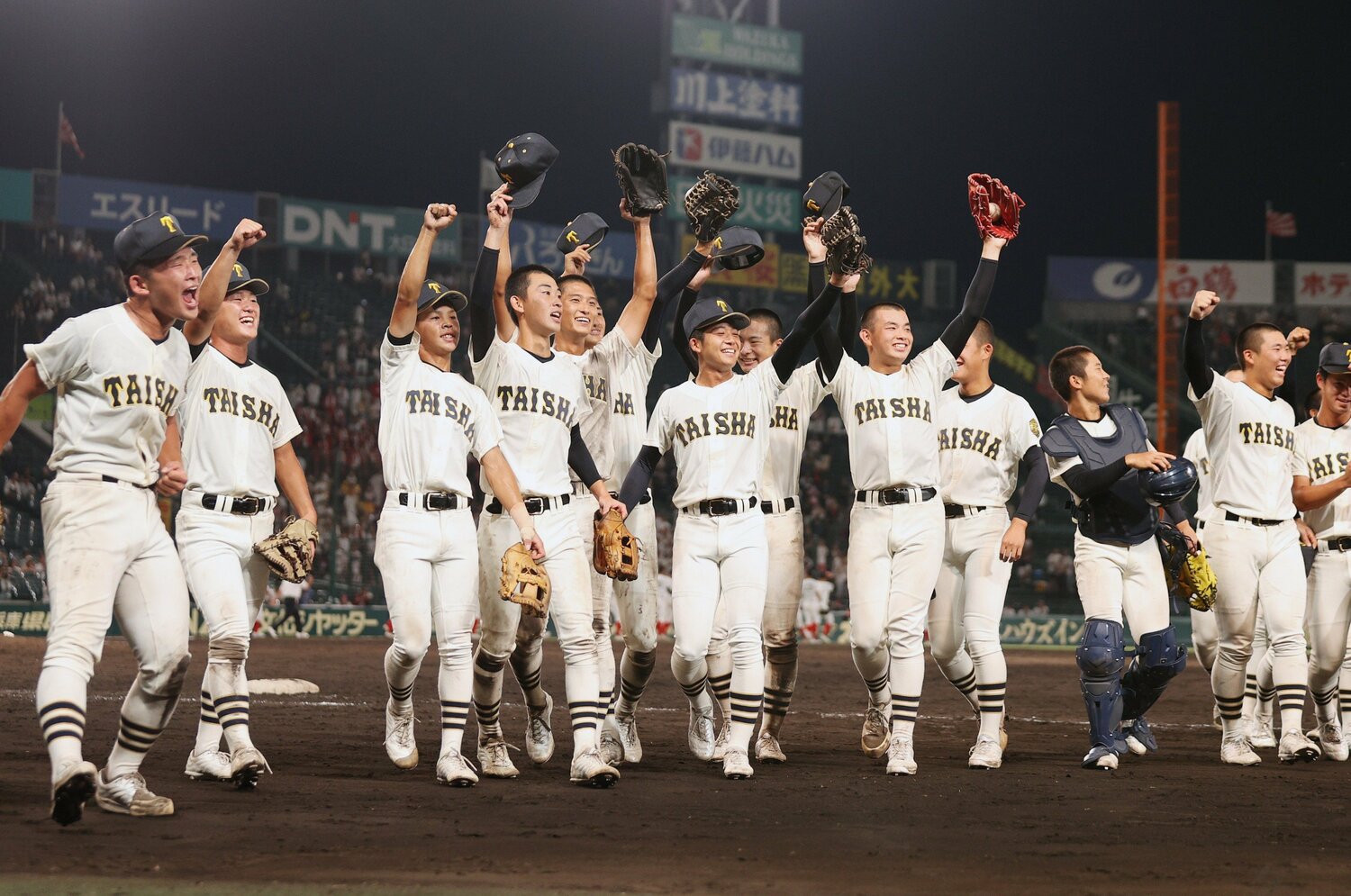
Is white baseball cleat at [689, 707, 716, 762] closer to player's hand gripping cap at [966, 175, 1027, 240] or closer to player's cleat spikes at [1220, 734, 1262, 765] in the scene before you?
player's cleat spikes at [1220, 734, 1262, 765]

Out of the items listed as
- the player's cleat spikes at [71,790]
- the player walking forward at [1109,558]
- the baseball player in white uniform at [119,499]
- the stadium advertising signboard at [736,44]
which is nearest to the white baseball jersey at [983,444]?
the player walking forward at [1109,558]

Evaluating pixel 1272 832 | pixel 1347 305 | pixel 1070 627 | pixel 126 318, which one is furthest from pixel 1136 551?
pixel 1347 305

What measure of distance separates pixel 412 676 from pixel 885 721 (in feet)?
9.59

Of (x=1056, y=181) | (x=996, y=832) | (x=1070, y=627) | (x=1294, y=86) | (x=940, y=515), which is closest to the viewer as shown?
(x=996, y=832)

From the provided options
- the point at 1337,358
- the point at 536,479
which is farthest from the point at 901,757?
the point at 1337,358

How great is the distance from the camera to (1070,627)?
23.6 meters

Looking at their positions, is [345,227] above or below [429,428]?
above

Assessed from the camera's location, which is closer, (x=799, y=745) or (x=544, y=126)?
(x=799, y=745)

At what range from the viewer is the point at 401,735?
739cm

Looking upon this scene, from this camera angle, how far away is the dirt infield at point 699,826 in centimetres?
462

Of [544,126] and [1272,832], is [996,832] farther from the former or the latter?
[544,126]

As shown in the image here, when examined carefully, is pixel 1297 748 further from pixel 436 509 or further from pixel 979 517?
pixel 436 509

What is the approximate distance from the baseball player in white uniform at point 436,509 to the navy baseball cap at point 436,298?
8.9 inches

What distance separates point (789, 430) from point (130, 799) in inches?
169
